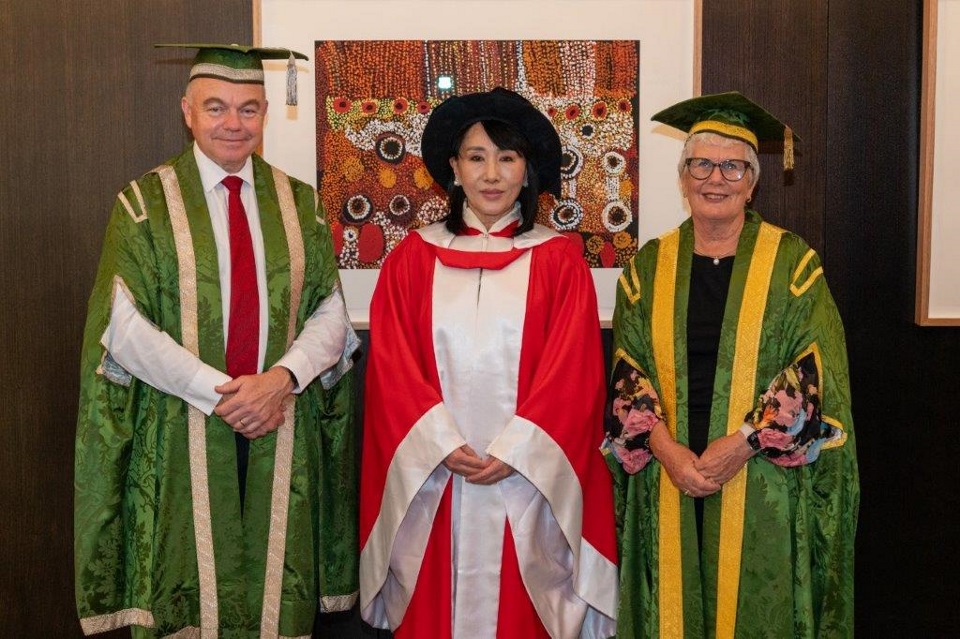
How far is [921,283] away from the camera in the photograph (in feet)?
11.6

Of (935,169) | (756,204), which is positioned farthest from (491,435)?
(935,169)

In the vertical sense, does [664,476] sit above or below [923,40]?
below

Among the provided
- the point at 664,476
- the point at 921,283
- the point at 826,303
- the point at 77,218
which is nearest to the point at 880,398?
the point at 921,283

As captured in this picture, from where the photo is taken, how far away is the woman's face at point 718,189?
285 cm

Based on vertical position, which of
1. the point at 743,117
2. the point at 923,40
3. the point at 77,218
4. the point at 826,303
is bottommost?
the point at 826,303

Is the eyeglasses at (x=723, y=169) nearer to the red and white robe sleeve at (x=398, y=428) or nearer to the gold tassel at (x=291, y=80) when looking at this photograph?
the red and white robe sleeve at (x=398, y=428)

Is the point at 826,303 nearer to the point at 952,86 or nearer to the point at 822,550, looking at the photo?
the point at 822,550

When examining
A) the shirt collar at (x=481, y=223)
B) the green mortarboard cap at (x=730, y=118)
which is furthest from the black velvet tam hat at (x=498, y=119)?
the green mortarboard cap at (x=730, y=118)

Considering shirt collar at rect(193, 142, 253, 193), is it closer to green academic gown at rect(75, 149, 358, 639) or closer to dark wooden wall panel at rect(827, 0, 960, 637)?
green academic gown at rect(75, 149, 358, 639)

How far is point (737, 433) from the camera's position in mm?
2734

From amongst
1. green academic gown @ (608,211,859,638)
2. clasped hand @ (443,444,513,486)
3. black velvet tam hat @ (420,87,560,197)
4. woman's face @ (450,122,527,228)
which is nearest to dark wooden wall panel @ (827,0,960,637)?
green academic gown @ (608,211,859,638)

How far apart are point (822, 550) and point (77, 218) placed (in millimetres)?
2713

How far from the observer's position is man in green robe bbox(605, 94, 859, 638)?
2770mm

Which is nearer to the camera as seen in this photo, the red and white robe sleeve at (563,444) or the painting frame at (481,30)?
the red and white robe sleeve at (563,444)
